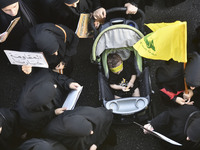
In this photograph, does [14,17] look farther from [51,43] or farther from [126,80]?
[126,80]

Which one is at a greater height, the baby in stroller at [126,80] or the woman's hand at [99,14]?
the woman's hand at [99,14]

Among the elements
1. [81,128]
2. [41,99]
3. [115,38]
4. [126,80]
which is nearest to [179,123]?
[126,80]

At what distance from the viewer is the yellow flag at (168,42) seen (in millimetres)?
1678

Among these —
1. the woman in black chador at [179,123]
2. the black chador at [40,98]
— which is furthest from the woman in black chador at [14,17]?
the woman in black chador at [179,123]

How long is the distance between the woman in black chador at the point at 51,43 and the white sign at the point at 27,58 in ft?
0.32

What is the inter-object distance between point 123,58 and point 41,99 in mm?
1264

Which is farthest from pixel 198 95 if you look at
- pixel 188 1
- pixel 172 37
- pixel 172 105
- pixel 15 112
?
pixel 15 112

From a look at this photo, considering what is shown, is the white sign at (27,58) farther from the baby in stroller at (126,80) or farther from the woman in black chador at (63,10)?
the baby in stroller at (126,80)

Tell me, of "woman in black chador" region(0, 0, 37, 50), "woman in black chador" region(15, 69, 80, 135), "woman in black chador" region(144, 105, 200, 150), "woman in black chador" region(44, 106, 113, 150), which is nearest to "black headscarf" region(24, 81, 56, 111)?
"woman in black chador" region(15, 69, 80, 135)

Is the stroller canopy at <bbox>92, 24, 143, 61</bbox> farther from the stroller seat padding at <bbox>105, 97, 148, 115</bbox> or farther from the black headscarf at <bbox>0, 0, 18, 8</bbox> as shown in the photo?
the black headscarf at <bbox>0, 0, 18, 8</bbox>

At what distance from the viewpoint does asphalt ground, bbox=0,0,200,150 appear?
2.91 metres

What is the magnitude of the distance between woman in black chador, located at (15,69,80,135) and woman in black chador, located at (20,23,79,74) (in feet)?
0.57

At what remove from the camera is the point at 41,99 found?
1.93 meters

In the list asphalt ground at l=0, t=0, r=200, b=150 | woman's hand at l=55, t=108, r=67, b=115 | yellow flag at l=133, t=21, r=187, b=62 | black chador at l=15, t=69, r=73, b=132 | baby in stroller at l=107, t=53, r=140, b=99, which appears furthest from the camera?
asphalt ground at l=0, t=0, r=200, b=150
